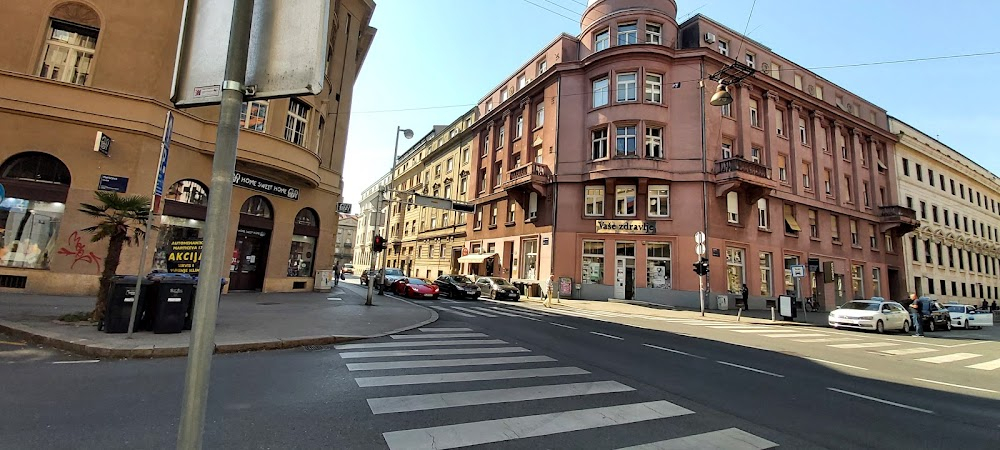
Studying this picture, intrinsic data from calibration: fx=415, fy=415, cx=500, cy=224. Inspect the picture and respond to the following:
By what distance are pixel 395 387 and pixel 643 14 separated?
2897 centimetres

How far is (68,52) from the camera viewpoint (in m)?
13.5

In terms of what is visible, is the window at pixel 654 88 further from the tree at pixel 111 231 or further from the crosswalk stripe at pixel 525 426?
the tree at pixel 111 231

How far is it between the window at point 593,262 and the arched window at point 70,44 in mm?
24384

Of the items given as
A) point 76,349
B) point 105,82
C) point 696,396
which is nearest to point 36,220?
point 105,82

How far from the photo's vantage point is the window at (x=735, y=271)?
25578mm

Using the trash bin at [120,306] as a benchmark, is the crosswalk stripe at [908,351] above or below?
below

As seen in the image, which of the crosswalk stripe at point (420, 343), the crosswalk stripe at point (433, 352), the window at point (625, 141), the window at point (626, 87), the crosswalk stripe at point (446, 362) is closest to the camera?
the crosswalk stripe at point (446, 362)

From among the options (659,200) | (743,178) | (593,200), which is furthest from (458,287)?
(743,178)

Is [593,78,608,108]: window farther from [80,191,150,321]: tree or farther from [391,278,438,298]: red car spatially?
[80,191,150,321]: tree

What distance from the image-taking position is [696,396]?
19.5 feet

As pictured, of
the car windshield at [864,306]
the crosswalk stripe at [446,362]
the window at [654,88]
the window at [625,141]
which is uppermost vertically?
the window at [654,88]

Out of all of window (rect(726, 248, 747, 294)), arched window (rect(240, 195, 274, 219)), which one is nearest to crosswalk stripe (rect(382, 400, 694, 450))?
arched window (rect(240, 195, 274, 219))

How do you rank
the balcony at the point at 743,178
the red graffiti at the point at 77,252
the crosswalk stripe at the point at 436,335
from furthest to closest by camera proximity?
the balcony at the point at 743,178
the red graffiti at the point at 77,252
the crosswalk stripe at the point at 436,335

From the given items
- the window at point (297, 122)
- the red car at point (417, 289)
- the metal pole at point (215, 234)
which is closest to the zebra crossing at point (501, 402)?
the metal pole at point (215, 234)
